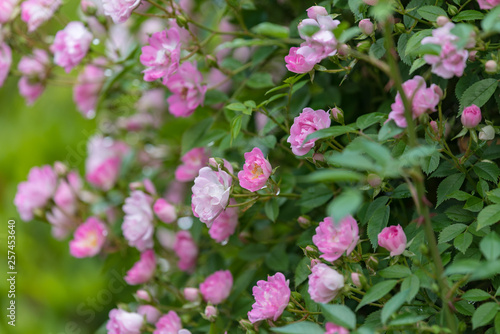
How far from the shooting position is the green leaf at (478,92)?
2.32ft

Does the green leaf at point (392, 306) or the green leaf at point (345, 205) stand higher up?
the green leaf at point (345, 205)

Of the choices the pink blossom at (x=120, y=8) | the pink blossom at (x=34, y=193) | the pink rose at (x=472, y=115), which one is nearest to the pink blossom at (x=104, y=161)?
the pink blossom at (x=34, y=193)

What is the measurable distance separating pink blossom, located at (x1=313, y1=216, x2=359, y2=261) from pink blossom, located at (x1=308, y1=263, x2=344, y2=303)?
0.02 m

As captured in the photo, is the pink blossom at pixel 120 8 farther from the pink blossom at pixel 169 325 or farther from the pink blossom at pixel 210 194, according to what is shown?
the pink blossom at pixel 169 325

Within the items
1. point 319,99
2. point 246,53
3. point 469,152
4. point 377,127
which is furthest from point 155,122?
point 469,152

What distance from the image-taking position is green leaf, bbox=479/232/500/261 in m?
0.51

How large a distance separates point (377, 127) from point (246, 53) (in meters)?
0.57

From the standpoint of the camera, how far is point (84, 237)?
1.13 m

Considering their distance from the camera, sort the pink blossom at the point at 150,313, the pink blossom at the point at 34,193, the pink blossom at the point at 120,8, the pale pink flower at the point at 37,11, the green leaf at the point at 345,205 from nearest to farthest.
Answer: the green leaf at the point at 345,205 → the pink blossom at the point at 120,8 → the pink blossom at the point at 150,313 → the pale pink flower at the point at 37,11 → the pink blossom at the point at 34,193

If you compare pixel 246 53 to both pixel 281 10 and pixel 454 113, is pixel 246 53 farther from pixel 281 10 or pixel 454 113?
pixel 454 113

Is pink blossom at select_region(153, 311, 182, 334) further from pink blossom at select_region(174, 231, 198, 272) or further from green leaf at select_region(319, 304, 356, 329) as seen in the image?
green leaf at select_region(319, 304, 356, 329)

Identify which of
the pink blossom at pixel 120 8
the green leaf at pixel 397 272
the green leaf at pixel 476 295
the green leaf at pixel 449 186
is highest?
the pink blossom at pixel 120 8

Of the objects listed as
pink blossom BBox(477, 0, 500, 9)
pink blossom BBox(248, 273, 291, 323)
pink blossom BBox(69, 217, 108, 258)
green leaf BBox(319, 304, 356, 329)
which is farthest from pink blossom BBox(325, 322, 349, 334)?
pink blossom BBox(69, 217, 108, 258)

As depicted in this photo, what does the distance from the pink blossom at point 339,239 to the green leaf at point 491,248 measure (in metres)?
0.16
